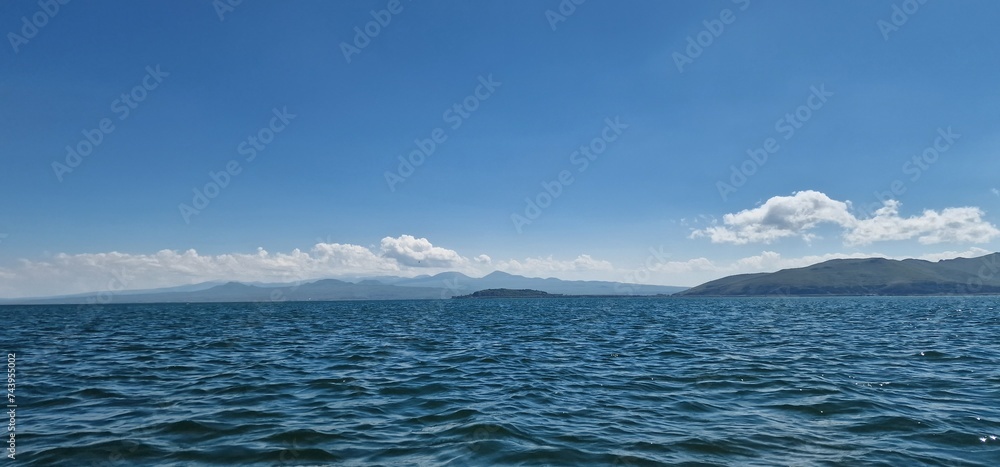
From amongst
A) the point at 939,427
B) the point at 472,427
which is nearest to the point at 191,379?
the point at 472,427

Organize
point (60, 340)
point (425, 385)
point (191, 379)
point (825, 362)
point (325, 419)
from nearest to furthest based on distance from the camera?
point (325, 419) < point (425, 385) < point (191, 379) < point (825, 362) < point (60, 340)

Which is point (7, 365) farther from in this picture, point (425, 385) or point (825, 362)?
point (825, 362)

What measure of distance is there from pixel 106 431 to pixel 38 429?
77.4 inches

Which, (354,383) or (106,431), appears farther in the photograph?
(354,383)

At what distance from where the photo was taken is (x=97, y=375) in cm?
2281

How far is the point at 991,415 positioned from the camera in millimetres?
14734

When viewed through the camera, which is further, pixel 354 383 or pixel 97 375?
pixel 97 375

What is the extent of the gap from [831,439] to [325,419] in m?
13.2

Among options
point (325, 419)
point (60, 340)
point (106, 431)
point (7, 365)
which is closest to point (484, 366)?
point (325, 419)

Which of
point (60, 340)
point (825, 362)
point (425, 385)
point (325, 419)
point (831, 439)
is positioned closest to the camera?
point (831, 439)

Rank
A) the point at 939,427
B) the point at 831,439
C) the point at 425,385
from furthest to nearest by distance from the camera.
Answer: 1. the point at 425,385
2. the point at 939,427
3. the point at 831,439

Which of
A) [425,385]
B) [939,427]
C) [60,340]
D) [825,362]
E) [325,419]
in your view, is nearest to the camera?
[939,427]

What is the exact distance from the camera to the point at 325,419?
14.7m

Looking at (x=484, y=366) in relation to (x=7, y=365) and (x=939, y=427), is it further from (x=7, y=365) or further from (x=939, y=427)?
(x=7, y=365)
